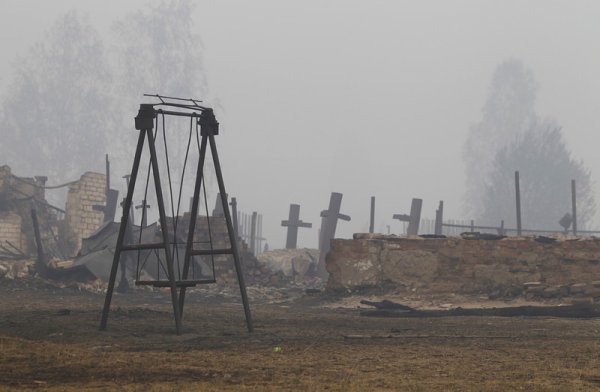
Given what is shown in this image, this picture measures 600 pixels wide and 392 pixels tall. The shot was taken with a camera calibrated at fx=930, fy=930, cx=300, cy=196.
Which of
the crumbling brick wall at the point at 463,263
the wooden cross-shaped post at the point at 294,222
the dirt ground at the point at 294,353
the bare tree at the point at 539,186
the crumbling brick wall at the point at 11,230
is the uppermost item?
the bare tree at the point at 539,186

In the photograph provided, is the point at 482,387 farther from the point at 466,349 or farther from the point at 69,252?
the point at 69,252

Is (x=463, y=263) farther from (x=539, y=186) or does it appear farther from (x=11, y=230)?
(x=539, y=186)

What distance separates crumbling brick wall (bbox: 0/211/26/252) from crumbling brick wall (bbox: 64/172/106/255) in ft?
6.26

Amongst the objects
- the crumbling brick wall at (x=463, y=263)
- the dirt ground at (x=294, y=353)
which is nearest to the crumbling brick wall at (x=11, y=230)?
the crumbling brick wall at (x=463, y=263)

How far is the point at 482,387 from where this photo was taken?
20.5ft

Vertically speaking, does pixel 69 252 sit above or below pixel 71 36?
below

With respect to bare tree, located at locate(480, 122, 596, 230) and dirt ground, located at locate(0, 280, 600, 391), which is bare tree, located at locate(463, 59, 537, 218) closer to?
bare tree, located at locate(480, 122, 596, 230)

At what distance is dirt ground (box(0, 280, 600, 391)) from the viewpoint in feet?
21.2

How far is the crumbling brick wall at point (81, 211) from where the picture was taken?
32250 mm

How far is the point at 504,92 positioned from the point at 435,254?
70939 mm

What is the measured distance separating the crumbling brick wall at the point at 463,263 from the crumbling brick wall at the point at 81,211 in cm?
1508

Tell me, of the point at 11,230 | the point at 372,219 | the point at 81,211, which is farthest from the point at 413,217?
the point at 11,230

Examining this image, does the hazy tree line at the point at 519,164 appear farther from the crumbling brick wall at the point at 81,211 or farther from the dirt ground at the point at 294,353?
the dirt ground at the point at 294,353

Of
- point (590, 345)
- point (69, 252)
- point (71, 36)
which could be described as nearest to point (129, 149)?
point (71, 36)
